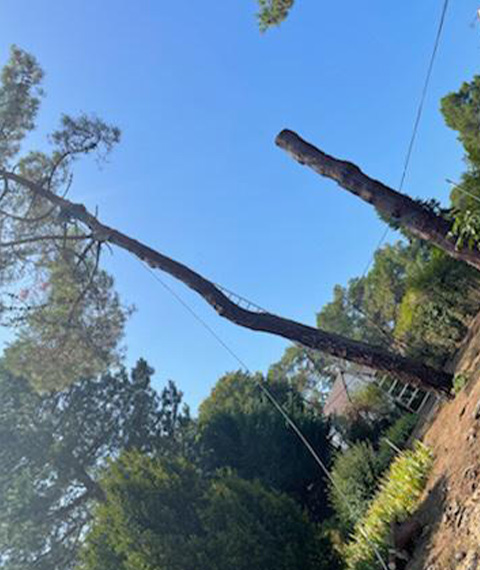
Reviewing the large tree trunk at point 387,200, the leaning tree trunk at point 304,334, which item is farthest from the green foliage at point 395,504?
the large tree trunk at point 387,200

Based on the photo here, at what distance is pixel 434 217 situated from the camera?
17.6 feet

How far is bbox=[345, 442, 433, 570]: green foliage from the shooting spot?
6207 mm

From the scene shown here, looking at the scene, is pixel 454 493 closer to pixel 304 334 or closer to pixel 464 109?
pixel 304 334

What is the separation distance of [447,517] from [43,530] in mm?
16571

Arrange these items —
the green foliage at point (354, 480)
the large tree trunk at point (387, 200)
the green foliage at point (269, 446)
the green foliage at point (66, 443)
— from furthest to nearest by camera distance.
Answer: the green foliage at point (66, 443)
the green foliage at point (269, 446)
the green foliage at point (354, 480)
the large tree trunk at point (387, 200)

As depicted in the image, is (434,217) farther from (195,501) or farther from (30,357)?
(195,501)

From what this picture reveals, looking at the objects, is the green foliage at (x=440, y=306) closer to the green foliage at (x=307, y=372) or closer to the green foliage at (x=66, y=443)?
the green foliage at (x=66, y=443)

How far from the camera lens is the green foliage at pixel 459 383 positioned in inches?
266

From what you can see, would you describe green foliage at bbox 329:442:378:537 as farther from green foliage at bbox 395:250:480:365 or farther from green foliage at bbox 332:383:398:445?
green foliage at bbox 332:383:398:445

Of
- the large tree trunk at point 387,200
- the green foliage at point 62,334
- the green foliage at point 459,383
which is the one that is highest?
the green foliage at point 62,334

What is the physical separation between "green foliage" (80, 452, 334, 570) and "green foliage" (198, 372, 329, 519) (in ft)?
12.9

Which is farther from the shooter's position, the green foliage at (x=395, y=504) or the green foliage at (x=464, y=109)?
the green foliage at (x=464, y=109)

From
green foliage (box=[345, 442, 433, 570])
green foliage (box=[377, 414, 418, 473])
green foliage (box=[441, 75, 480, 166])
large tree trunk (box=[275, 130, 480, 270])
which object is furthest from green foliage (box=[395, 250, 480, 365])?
green foliage (box=[441, 75, 480, 166])

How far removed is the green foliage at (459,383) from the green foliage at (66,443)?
1233 centimetres
